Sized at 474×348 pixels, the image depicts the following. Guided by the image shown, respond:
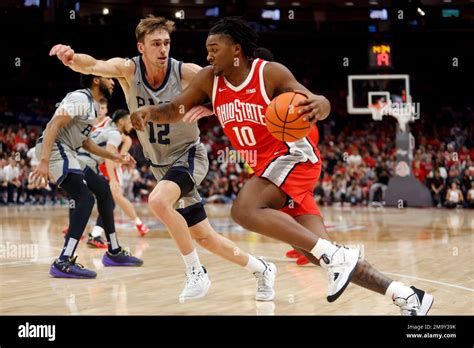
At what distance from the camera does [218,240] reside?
5.16m

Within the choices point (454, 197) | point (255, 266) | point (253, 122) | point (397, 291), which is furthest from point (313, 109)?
point (454, 197)

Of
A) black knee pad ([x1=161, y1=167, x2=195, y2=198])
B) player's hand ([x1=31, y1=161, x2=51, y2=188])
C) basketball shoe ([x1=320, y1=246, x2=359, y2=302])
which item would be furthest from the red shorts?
player's hand ([x1=31, y1=161, x2=51, y2=188])

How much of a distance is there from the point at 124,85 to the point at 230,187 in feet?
47.7

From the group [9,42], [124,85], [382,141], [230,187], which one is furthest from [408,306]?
[9,42]

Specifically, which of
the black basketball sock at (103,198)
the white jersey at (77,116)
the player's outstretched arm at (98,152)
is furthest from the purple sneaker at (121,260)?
the white jersey at (77,116)

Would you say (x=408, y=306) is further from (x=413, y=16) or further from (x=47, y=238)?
(x=413, y=16)

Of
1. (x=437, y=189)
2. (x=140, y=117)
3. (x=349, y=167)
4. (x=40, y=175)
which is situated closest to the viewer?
(x=140, y=117)

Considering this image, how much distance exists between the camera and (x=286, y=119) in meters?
3.88

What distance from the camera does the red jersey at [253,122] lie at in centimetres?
425

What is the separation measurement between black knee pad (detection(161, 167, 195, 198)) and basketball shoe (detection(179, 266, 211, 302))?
58cm

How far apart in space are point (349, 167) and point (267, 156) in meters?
15.1

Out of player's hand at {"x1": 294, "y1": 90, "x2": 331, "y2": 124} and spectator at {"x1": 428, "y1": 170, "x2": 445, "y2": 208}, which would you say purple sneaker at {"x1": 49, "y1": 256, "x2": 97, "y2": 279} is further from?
spectator at {"x1": 428, "y1": 170, "x2": 445, "y2": 208}

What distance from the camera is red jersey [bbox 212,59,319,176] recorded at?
4254mm

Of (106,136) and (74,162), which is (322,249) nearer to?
(74,162)
